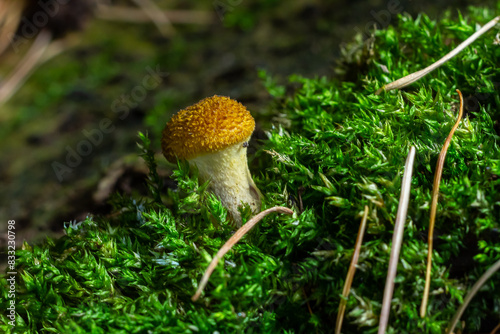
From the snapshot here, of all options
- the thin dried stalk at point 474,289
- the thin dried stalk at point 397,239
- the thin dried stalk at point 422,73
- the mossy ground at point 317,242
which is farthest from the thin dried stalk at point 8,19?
the thin dried stalk at point 474,289

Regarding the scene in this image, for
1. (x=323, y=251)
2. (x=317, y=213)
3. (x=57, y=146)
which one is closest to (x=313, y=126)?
(x=317, y=213)

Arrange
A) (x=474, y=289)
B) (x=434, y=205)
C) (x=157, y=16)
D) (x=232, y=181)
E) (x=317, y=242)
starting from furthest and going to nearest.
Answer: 1. (x=157, y=16)
2. (x=232, y=181)
3. (x=317, y=242)
4. (x=434, y=205)
5. (x=474, y=289)

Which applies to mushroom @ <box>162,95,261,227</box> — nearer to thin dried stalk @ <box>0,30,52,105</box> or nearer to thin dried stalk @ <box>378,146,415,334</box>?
thin dried stalk @ <box>378,146,415,334</box>

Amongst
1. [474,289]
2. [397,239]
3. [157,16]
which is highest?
[157,16]

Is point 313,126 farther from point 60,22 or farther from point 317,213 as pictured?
point 60,22

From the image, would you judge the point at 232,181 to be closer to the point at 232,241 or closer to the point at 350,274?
the point at 232,241

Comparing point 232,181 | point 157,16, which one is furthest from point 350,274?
point 157,16

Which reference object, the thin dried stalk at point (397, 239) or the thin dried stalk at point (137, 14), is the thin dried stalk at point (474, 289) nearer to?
the thin dried stalk at point (397, 239)
